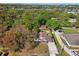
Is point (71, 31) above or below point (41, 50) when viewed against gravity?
above

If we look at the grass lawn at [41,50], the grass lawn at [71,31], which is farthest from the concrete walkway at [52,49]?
the grass lawn at [71,31]

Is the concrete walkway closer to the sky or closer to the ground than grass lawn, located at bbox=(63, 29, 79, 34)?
closer to the ground

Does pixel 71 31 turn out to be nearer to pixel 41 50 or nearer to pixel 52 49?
pixel 52 49

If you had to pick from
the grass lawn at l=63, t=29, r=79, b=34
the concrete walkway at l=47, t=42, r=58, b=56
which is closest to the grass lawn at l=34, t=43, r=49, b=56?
the concrete walkway at l=47, t=42, r=58, b=56

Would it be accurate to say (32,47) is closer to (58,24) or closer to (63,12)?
(58,24)

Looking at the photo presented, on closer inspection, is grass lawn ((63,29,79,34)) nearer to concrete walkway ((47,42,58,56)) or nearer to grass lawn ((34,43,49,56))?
concrete walkway ((47,42,58,56))

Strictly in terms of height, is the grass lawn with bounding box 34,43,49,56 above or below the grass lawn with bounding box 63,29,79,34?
below

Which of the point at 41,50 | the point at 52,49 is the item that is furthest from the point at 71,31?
the point at 41,50

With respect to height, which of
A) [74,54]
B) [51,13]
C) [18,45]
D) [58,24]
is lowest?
[74,54]

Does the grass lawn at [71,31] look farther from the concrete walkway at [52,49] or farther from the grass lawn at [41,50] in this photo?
the grass lawn at [41,50]

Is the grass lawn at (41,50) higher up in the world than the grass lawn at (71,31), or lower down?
lower down

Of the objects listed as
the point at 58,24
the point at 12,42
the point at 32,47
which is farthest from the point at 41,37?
the point at 12,42
